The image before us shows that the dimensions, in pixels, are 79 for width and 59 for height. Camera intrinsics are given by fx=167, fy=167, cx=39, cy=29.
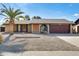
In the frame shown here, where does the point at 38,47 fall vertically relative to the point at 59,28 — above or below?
below

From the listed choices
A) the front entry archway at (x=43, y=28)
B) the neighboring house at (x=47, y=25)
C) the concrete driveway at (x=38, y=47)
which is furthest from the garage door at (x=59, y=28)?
the concrete driveway at (x=38, y=47)

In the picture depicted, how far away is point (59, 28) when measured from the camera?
19.7 m

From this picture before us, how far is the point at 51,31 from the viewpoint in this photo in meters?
20.2

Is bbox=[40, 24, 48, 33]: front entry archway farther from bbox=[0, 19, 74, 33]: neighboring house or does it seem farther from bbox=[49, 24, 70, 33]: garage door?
bbox=[49, 24, 70, 33]: garage door

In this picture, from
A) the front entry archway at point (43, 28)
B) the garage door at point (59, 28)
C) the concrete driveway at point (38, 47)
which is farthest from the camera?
the front entry archway at point (43, 28)

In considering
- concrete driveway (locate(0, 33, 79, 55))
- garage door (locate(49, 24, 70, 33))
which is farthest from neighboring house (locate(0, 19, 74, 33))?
concrete driveway (locate(0, 33, 79, 55))

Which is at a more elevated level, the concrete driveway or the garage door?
the garage door

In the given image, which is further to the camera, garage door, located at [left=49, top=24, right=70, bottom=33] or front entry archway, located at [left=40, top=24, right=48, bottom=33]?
front entry archway, located at [left=40, top=24, right=48, bottom=33]

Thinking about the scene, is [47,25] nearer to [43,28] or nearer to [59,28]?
[59,28]

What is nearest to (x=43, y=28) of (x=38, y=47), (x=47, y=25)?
(x=47, y=25)

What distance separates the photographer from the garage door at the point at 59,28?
19.7m

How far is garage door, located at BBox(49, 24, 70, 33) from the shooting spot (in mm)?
19723

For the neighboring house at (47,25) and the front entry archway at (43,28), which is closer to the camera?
the neighboring house at (47,25)

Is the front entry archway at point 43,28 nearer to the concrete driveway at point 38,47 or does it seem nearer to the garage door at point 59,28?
the garage door at point 59,28
